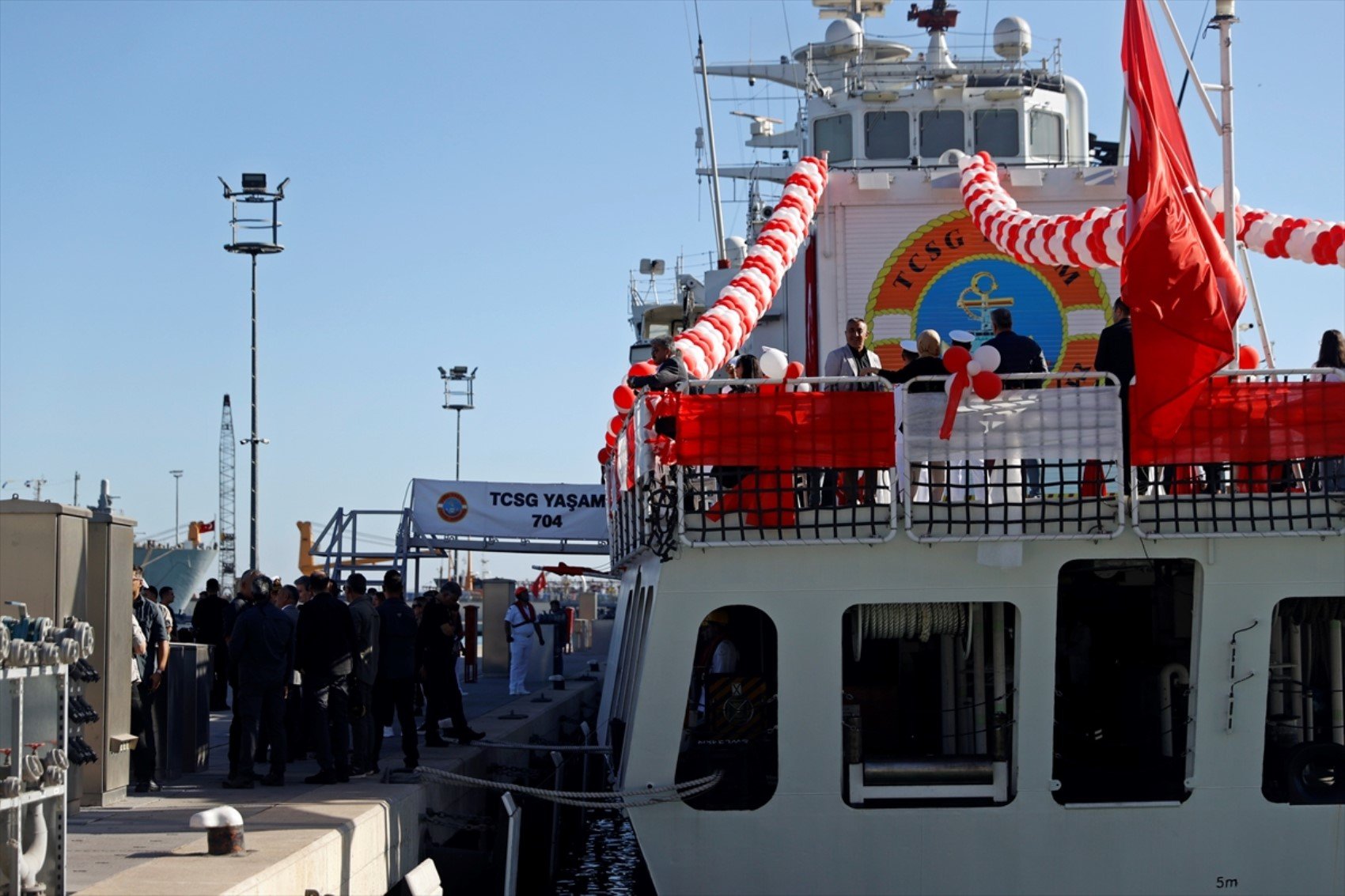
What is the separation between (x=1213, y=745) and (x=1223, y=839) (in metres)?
0.57

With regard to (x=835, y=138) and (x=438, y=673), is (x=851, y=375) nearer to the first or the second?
(x=438, y=673)

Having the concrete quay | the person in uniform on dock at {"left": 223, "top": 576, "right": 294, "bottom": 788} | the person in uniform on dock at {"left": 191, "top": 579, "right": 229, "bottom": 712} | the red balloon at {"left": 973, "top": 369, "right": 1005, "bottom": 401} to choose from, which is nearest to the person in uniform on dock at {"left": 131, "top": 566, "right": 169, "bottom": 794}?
the concrete quay

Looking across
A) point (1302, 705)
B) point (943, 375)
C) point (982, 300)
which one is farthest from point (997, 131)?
point (1302, 705)

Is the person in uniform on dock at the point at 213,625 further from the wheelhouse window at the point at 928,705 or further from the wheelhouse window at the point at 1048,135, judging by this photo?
the wheelhouse window at the point at 1048,135

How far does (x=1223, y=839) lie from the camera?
10133mm

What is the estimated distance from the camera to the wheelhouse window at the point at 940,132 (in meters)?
22.3

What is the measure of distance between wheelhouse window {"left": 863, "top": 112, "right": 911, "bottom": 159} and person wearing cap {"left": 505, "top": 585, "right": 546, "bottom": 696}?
7.90 m

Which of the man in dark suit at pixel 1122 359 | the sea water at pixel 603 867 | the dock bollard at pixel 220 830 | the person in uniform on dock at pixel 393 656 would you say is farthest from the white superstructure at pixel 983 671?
the sea water at pixel 603 867

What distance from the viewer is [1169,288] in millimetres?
10172

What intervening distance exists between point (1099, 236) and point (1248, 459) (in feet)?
10.9

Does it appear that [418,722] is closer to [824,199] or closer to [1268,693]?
[824,199]

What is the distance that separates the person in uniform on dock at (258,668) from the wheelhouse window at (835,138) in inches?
516

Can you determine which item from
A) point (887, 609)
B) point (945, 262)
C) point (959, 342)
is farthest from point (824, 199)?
point (887, 609)

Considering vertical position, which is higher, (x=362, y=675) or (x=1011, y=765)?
(x=362, y=675)
